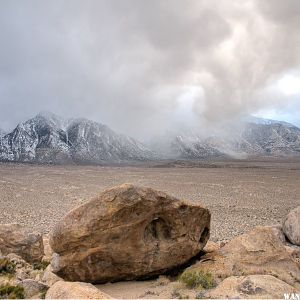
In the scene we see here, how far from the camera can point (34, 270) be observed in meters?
14.4

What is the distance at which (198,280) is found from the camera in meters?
11.5

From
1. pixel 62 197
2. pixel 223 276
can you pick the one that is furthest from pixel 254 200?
pixel 223 276

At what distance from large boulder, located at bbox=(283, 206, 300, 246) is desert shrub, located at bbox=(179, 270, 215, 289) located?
161 inches

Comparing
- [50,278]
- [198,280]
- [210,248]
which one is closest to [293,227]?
[210,248]

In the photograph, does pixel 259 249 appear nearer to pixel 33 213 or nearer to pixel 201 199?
pixel 33 213

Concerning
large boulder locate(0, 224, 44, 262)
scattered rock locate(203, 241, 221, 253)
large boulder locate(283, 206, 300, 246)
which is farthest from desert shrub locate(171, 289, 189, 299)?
large boulder locate(0, 224, 44, 262)

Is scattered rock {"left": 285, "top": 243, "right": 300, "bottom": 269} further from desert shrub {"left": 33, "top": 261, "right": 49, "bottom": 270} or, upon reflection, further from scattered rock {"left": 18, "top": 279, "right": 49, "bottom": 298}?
desert shrub {"left": 33, "top": 261, "right": 49, "bottom": 270}

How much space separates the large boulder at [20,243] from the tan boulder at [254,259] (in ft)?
22.7

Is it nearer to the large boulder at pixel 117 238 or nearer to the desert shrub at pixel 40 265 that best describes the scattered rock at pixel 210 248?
the large boulder at pixel 117 238

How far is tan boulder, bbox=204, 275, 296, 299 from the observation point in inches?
386

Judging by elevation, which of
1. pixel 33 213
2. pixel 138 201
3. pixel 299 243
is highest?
pixel 138 201

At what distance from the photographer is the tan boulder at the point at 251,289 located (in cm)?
980

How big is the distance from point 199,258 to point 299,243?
363 cm

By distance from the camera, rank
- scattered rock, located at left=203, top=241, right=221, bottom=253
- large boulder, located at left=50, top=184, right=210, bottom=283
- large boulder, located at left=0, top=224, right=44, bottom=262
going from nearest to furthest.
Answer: large boulder, located at left=50, top=184, right=210, bottom=283
scattered rock, located at left=203, top=241, right=221, bottom=253
large boulder, located at left=0, top=224, right=44, bottom=262
